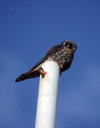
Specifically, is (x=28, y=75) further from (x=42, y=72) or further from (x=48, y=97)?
(x=48, y=97)

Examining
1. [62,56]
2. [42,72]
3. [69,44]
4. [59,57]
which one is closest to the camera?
[42,72]

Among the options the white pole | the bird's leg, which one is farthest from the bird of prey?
the white pole

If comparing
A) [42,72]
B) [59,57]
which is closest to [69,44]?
[59,57]

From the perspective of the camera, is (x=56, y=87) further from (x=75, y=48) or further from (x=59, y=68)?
(x=75, y=48)

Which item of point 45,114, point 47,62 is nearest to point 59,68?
point 47,62

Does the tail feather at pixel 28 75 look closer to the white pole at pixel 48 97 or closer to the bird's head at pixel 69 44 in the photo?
the white pole at pixel 48 97
